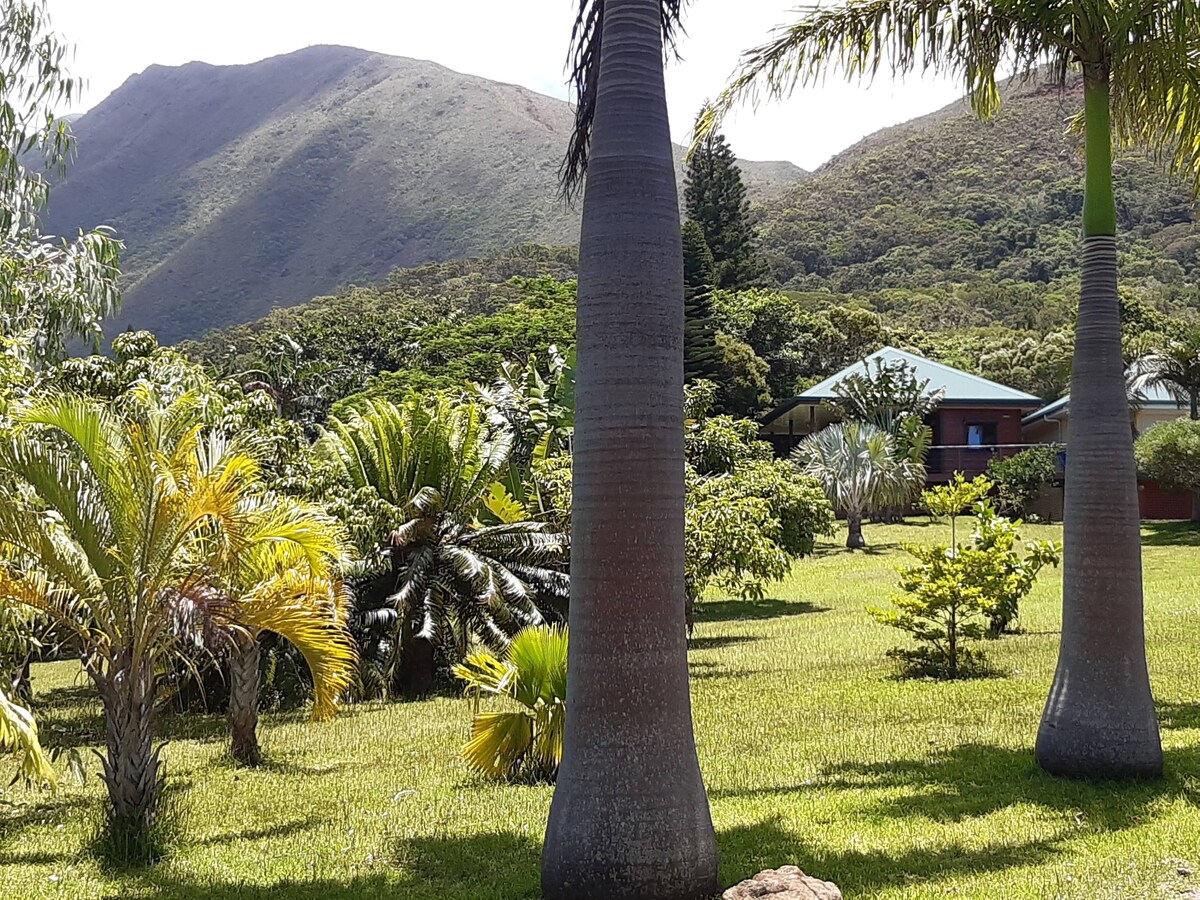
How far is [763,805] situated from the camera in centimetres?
778

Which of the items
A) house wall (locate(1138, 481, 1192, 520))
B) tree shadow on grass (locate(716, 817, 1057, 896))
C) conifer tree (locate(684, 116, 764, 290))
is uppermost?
conifer tree (locate(684, 116, 764, 290))

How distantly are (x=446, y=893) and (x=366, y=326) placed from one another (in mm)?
46969

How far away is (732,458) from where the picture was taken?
2214cm

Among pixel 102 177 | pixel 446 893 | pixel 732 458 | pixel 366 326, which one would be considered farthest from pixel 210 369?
pixel 102 177

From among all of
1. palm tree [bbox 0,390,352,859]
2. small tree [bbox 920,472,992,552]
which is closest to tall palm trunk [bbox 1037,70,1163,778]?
palm tree [bbox 0,390,352,859]

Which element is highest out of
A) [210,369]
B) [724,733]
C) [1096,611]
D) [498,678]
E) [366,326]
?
[366,326]

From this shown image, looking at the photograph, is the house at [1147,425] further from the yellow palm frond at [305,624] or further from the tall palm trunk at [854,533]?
the yellow palm frond at [305,624]

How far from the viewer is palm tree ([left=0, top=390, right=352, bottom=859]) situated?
24.6 feet

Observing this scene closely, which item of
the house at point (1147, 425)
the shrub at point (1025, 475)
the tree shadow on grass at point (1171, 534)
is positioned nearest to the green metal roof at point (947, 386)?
the house at point (1147, 425)

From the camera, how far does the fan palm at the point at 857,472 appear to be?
105 ft

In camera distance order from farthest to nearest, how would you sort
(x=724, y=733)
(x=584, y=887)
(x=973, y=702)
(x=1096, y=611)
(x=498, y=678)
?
1. (x=973, y=702)
2. (x=724, y=733)
3. (x=498, y=678)
4. (x=1096, y=611)
5. (x=584, y=887)

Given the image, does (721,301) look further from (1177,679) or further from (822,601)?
(1177,679)

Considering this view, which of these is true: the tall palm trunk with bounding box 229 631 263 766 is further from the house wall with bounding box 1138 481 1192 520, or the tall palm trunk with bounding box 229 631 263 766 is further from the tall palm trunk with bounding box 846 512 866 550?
the house wall with bounding box 1138 481 1192 520

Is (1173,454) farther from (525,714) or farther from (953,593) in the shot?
(525,714)
